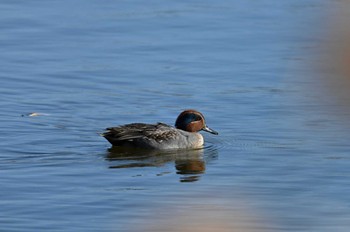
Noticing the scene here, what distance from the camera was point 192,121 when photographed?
40.5 ft

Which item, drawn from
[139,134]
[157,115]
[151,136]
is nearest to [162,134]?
[151,136]

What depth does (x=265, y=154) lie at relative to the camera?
11414 millimetres

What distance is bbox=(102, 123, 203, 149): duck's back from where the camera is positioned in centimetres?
1176

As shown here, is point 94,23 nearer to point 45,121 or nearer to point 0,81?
point 0,81

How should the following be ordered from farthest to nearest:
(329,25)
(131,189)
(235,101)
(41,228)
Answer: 1. (235,101)
2. (131,189)
3. (41,228)
4. (329,25)

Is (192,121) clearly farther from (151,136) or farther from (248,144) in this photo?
(248,144)

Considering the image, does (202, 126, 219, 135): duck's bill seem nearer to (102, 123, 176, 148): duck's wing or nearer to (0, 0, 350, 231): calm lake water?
(0, 0, 350, 231): calm lake water

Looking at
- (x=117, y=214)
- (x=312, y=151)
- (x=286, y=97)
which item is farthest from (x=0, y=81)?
(x=117, y=214)

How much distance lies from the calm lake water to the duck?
196 millimetres

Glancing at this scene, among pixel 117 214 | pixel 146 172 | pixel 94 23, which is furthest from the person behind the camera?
pixel 94 23

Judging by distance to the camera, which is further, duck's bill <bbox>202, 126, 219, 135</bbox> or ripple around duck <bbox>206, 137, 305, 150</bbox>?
duck's bill <bbox>202, 126, 219, 135</bbox>

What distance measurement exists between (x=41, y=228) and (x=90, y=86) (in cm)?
682

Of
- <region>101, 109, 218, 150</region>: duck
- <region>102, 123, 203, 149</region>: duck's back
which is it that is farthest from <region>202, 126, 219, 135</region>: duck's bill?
<region>102, 123, 203, 149</region>: duck's back

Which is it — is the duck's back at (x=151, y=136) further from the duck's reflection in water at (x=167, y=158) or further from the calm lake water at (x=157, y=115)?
the calm lake water at (x=157, y=115)
